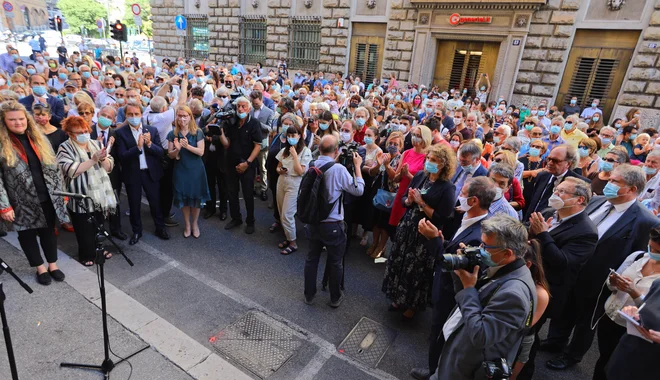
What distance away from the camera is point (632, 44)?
12047mm

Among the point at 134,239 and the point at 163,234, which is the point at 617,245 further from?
the point at 134,239

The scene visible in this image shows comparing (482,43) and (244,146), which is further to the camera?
(482,43)

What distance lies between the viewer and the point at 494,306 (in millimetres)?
2000

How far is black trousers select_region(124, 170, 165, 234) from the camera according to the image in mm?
4973

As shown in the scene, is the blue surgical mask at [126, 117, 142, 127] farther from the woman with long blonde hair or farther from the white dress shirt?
the woman with long blonde hair

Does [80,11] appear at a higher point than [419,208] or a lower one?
higher

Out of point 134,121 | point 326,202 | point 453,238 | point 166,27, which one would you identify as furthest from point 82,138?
point 166,27

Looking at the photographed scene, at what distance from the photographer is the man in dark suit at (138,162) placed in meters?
4.69

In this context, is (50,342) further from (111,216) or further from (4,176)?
(111,216)

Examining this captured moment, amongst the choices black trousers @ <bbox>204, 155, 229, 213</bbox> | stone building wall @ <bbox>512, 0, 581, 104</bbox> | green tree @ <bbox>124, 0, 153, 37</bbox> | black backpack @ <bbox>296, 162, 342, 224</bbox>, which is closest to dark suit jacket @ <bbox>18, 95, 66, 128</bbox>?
black trousers @ <bbox>204, 155, 229, 213</bbox>

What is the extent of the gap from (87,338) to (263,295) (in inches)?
66.9

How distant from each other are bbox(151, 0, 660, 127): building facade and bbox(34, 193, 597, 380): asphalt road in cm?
1201

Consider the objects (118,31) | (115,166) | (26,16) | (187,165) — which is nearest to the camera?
(115,166)

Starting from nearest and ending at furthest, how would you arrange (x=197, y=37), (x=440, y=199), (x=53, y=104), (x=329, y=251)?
(x=440, y=199) → (x=329, y=251) → (x=53, y=104) → (x=197, y=37)
